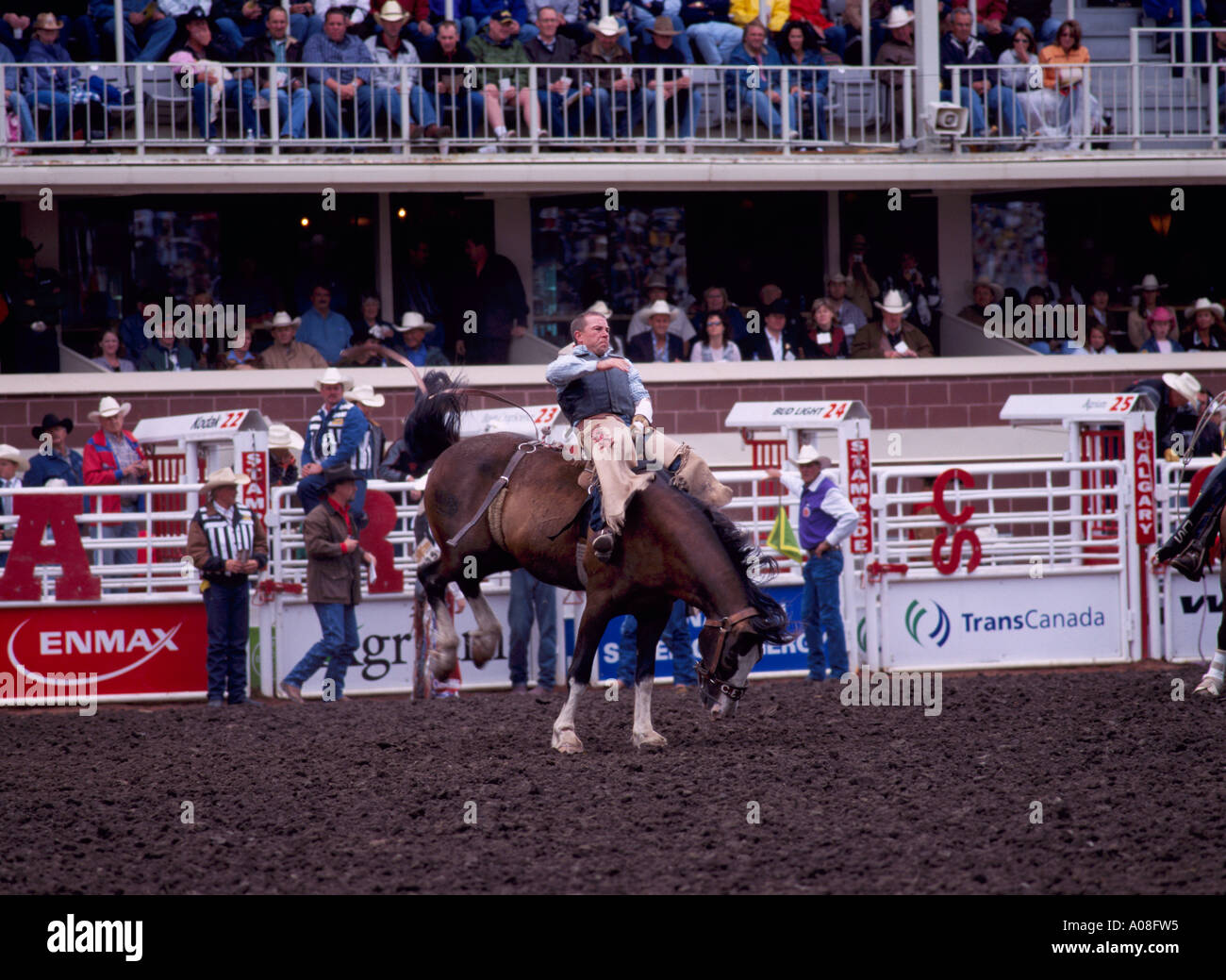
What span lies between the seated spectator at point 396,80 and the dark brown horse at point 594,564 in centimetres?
870

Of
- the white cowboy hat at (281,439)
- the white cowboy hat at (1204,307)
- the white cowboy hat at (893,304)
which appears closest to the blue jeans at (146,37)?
the white cowboy hat at (281,439)

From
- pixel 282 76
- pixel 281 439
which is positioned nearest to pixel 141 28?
pixel 282 76

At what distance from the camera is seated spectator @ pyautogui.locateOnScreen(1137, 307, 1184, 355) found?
1911 centimetres

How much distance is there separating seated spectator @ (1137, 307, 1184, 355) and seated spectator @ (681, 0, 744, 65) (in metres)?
6.19

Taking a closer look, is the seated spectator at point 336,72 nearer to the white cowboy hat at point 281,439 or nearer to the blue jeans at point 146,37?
the blue jeans at point 146,37

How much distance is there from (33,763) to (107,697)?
3.22 meters

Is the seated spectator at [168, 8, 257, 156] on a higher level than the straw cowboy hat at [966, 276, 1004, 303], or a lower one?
higher

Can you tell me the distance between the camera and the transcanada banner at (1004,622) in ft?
43.9

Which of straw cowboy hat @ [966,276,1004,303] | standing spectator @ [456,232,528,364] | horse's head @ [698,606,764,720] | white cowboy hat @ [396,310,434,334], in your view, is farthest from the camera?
straw cowboy hat @ [966,276,1004,303]

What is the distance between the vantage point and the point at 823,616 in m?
12.6

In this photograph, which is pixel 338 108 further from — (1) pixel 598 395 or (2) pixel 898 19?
(1) pixel 598 395

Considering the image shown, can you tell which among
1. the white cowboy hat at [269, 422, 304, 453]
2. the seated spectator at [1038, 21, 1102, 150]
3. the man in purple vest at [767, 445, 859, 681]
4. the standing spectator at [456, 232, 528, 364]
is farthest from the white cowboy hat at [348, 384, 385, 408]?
the seated spectator at [1038, 21, 1102, 150]

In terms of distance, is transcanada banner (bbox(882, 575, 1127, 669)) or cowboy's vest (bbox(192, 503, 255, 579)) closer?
cowboy's vest (bbox(192, 503, 255, 579))

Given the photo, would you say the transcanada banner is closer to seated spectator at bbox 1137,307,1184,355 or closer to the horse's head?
the horse's head
